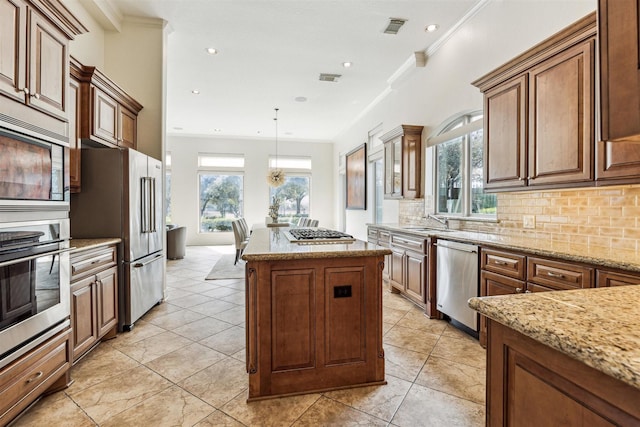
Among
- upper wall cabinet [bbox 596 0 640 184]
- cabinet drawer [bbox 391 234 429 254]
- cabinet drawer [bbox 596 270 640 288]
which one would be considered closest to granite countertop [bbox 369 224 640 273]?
cabinet drawer [bbox 596 270 640 288]

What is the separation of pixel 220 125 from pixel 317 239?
683cm

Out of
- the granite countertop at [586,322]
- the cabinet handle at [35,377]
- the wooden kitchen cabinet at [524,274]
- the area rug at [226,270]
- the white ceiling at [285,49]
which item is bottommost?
the area rug at [226,270]

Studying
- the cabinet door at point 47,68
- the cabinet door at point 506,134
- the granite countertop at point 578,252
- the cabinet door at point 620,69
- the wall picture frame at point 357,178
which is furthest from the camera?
the wall picture frame at point 357,178

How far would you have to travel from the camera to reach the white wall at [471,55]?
2.71 metres

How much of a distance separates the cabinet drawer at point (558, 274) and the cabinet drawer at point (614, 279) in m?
0.05

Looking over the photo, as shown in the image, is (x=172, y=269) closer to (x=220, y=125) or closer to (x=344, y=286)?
(x=220, y=125)

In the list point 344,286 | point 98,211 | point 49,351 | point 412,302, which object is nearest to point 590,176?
point 344,286

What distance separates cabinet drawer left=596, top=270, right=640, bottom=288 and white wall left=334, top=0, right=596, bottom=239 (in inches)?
77.7

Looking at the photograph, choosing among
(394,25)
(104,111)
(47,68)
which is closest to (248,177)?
(104,111)

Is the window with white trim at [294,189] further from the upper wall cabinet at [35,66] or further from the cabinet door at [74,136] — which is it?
the upper wall cabinet at [35,66]

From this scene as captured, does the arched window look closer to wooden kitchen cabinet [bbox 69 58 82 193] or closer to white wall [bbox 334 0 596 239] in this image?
white wall [bbox 334 0 596 239]

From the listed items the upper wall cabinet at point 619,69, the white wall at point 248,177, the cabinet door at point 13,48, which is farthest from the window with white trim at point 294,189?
the upper wall cabinet at point 619,69

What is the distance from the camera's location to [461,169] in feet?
13.0

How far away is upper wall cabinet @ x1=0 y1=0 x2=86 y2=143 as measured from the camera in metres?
1.65
